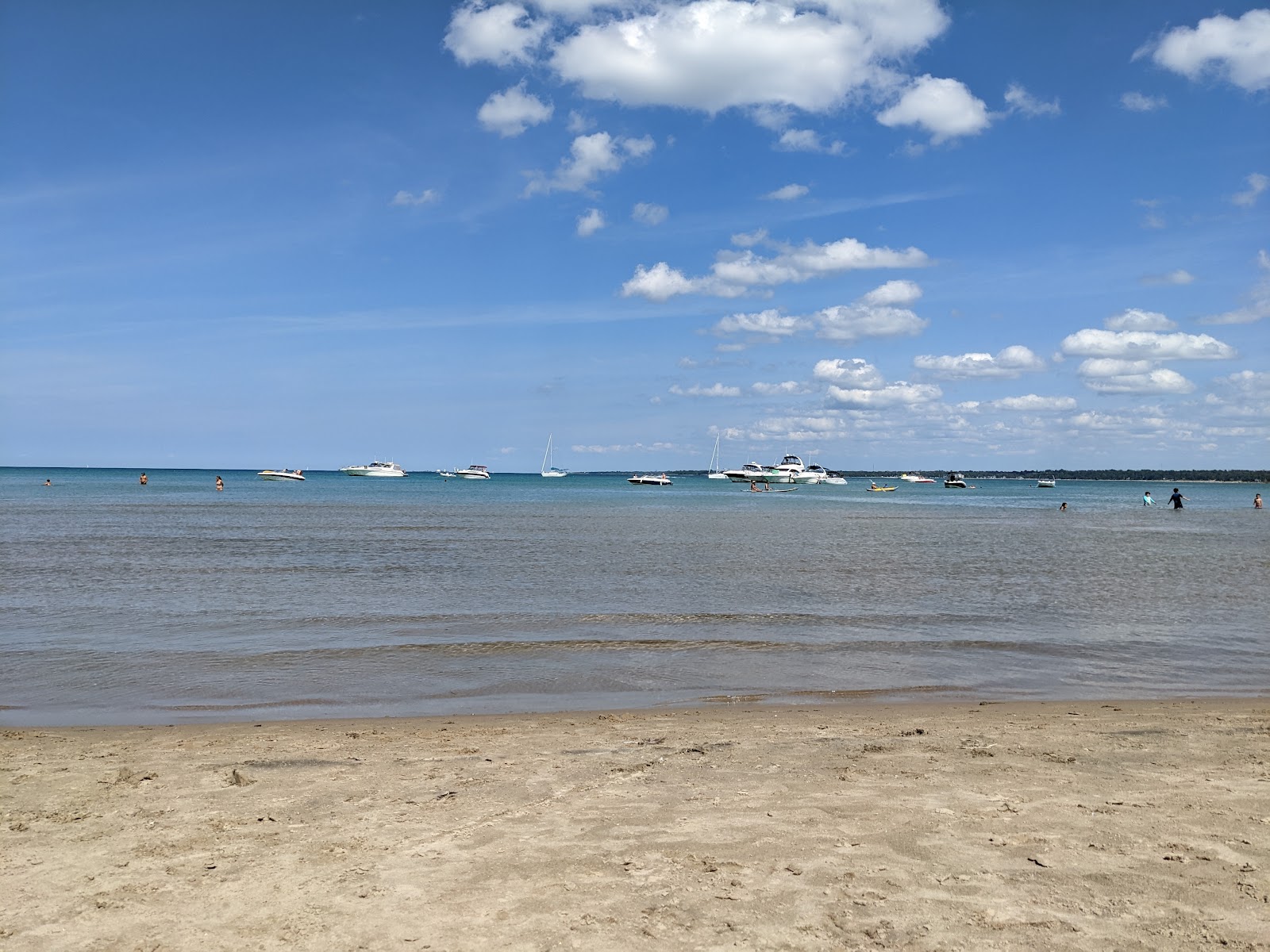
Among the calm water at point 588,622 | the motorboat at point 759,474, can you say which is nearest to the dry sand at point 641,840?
the calm water at point 588,622

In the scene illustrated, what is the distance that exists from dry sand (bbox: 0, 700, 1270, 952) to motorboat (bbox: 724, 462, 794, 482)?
15695 centimetres

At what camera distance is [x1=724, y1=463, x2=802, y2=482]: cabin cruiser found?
165875mm

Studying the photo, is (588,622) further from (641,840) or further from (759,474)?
(759,474)

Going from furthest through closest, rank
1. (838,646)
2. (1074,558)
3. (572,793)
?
1. (1074,558)
2. (838,646)
3. (572,793)

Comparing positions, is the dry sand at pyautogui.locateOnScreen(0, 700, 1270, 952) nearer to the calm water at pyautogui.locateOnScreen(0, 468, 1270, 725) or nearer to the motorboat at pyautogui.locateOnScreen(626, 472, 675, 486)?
the calm water at pyautogui.locateOnScreen(0, 468, 1270, 725)

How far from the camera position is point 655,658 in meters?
15.3

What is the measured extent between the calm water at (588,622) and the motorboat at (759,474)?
403 ft

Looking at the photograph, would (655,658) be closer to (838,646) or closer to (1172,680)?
(838,646)

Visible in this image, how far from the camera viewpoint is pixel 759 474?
565 ft

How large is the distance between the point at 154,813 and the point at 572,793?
127 inches

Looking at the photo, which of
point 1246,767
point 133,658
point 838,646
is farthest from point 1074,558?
point 133,658

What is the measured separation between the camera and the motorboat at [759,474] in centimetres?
16588

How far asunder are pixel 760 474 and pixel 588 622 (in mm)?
154758

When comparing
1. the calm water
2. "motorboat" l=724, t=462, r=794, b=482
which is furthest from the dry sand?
"motorboat" l=724, t=462, r=794, b=482
